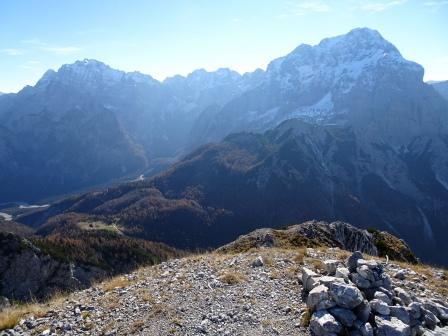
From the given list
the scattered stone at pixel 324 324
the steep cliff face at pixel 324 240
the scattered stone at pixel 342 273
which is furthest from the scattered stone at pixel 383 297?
the steep cliff face at pixel 324 240

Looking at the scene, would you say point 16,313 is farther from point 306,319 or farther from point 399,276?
point 399,276

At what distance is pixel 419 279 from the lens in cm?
2164

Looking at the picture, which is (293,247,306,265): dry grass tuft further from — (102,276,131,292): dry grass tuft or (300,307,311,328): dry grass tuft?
(102,276,131,292): dry grass tuft

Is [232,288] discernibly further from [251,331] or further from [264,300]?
[251,331]

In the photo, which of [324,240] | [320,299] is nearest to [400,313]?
[320,299]

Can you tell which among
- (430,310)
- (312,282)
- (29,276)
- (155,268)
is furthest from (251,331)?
(29,276)

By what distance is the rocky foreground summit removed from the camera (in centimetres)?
1523

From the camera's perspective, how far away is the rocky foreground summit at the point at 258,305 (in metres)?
15.2

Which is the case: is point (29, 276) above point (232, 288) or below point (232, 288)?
below

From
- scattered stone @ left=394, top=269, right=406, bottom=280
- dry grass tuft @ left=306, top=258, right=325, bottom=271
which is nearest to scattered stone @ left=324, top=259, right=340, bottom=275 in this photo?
dry grass tuft @ left=306, top=258, right=325, bottom=271

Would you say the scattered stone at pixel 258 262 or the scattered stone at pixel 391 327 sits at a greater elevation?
the scattered stone at pixel 391 327

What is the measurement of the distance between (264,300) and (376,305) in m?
4.82

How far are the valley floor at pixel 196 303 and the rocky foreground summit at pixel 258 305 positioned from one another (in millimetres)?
42

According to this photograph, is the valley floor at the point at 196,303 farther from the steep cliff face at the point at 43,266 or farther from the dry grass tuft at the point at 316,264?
the steep cliff face at the point at 43,266
